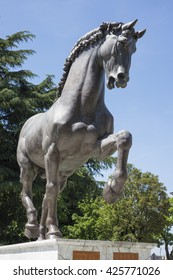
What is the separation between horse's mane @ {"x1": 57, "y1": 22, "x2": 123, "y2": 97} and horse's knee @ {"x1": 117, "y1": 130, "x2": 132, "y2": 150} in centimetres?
186

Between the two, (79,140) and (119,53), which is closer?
(119,53)

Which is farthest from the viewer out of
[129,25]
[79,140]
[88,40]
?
[88,40]

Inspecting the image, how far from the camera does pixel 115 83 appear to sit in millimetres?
7816

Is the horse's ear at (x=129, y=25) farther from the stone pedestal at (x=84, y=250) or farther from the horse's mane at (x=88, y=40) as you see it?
the stone pedestal at (x=84, y=250)

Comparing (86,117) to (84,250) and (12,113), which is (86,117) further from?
(12,113)

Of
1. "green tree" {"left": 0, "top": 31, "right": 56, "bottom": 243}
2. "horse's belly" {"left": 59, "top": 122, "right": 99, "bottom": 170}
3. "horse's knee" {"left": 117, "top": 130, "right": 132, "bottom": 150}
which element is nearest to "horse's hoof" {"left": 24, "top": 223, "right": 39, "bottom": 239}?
"horse's belly" {"left": 59, "top": 122, "right": 99, "bottom": 170}

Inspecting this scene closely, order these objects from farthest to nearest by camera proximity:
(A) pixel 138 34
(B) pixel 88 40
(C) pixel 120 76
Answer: (B) pixel 88 40, (A) pixel 138 34, (C) pixel 120 76

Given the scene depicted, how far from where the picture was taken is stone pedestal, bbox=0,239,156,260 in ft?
23.0

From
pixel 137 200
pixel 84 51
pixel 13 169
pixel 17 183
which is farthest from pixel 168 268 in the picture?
pixel 137 200

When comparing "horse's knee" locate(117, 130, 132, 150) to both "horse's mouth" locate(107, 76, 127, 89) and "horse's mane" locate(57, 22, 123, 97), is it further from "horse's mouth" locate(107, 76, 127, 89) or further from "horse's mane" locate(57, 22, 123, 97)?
"horse's mane" locate(57, 22, 123, 97)

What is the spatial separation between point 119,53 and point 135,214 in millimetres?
25559

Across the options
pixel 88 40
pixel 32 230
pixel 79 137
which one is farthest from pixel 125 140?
pixel 32 230

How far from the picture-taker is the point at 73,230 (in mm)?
32500

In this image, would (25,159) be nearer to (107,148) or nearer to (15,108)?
(107,148)
